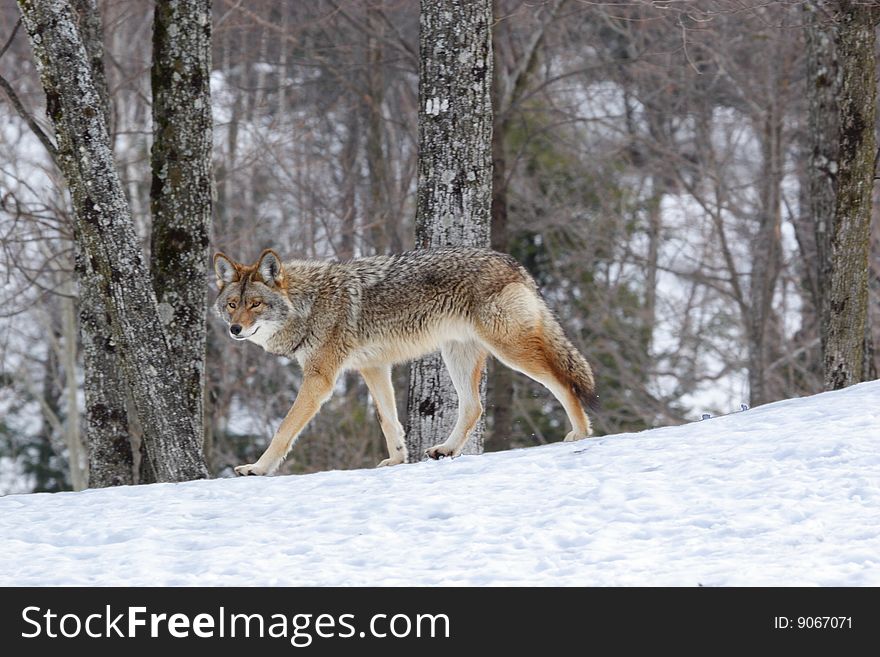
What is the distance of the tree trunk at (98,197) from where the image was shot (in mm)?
7496

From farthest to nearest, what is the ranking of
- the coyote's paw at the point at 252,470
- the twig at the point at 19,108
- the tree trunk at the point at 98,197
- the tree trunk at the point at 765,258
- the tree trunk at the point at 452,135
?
the tree trunk at the point at 765,258 < the twig at the point at 19,108 < the tree trunk at the point at 452,135 < the coyote's paw at the point at 252,470 < the tree trunk at the point at 98,197

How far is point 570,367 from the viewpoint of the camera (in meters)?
7.83

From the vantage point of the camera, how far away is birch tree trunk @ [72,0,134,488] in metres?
9.71

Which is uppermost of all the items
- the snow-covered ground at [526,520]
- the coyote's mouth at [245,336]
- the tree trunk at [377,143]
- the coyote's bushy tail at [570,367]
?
the tree trunk at [377,143]

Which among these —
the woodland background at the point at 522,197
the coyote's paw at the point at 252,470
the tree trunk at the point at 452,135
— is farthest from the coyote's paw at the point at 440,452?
the woodland background at the point at 522,197

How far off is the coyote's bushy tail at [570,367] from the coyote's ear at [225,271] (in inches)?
90.9

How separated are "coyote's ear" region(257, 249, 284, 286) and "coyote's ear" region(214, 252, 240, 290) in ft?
0.68

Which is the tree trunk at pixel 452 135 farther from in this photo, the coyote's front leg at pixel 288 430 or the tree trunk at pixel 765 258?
the tree trunk at pixel 765 258

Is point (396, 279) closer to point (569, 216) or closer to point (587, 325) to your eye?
point (569, 216)

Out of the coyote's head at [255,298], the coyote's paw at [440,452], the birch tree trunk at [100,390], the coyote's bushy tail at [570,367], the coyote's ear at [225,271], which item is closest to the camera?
the coyote's bushy tail at [570,367]

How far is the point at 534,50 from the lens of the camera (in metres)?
16.7

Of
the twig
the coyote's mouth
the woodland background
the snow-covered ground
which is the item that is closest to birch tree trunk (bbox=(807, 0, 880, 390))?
the snow-covered ground
